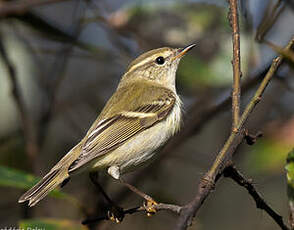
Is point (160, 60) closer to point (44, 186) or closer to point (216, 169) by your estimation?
point (44, 186)

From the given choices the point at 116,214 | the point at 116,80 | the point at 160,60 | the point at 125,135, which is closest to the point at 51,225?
the point at 116,214

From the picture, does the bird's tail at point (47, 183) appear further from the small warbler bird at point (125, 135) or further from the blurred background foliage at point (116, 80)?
the blurred background foliage at point (116, 80)

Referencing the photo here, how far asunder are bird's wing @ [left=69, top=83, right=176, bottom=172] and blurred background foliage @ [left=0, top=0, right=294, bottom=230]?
0.98 ft

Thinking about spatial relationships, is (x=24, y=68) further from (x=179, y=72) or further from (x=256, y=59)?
(x=256, y=59)

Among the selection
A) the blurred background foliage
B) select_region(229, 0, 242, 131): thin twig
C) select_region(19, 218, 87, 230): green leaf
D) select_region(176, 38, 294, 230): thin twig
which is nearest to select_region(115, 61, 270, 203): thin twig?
the blurred background foliage

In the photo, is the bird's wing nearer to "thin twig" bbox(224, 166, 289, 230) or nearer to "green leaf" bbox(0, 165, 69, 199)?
"green leaf" bbox(0, 165, 69, 199)

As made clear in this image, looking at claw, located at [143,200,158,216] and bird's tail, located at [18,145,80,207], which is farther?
bird's tail, located at [18,145,80,207]

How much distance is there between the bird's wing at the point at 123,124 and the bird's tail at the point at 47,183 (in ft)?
0.27

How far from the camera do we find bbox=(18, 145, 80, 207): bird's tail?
7.65 feet

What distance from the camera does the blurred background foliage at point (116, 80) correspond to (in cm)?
330

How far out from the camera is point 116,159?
2.66 m

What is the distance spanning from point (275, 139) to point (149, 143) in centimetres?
100

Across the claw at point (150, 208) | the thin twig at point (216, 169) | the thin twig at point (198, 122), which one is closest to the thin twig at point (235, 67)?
the thin twig at point (216, 169)

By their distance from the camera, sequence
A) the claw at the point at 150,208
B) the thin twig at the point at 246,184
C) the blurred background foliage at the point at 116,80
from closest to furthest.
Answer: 1. the thin twig at the point at 246,184
2. the claw at the point at 150,208
3. the blurred background foliage at the point at 116,80
